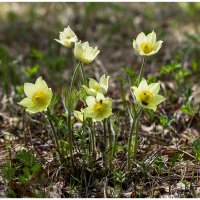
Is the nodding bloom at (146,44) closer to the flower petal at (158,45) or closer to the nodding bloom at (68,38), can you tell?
the flower petal at (158,45)

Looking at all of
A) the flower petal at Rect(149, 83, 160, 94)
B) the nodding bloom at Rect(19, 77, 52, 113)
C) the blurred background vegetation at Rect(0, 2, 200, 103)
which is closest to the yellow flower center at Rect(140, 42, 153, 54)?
the flower petal at Rect(149, 83, 160, 94)

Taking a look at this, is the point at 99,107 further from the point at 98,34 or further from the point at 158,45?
the point at 98,34

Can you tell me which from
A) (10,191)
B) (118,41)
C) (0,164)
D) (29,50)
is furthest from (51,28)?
(10,191)

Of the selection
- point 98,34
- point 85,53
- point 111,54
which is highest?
point 85,53

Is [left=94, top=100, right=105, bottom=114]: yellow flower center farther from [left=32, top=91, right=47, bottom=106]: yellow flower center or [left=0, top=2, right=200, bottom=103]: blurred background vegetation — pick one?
[left=0, top=2, right=200, bottom=103]: blurred background vegetation

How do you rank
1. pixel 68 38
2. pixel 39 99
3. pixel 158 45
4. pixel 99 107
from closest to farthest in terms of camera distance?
pixel 99 107, pixel 39 99, pixel 158 45, pixel 68 38

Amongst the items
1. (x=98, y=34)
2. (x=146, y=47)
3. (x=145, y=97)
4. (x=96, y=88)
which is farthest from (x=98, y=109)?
(x=98, y=34)

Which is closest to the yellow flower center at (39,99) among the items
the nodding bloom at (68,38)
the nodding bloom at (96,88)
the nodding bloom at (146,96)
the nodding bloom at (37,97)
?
the nodding bloom at (37,97)
